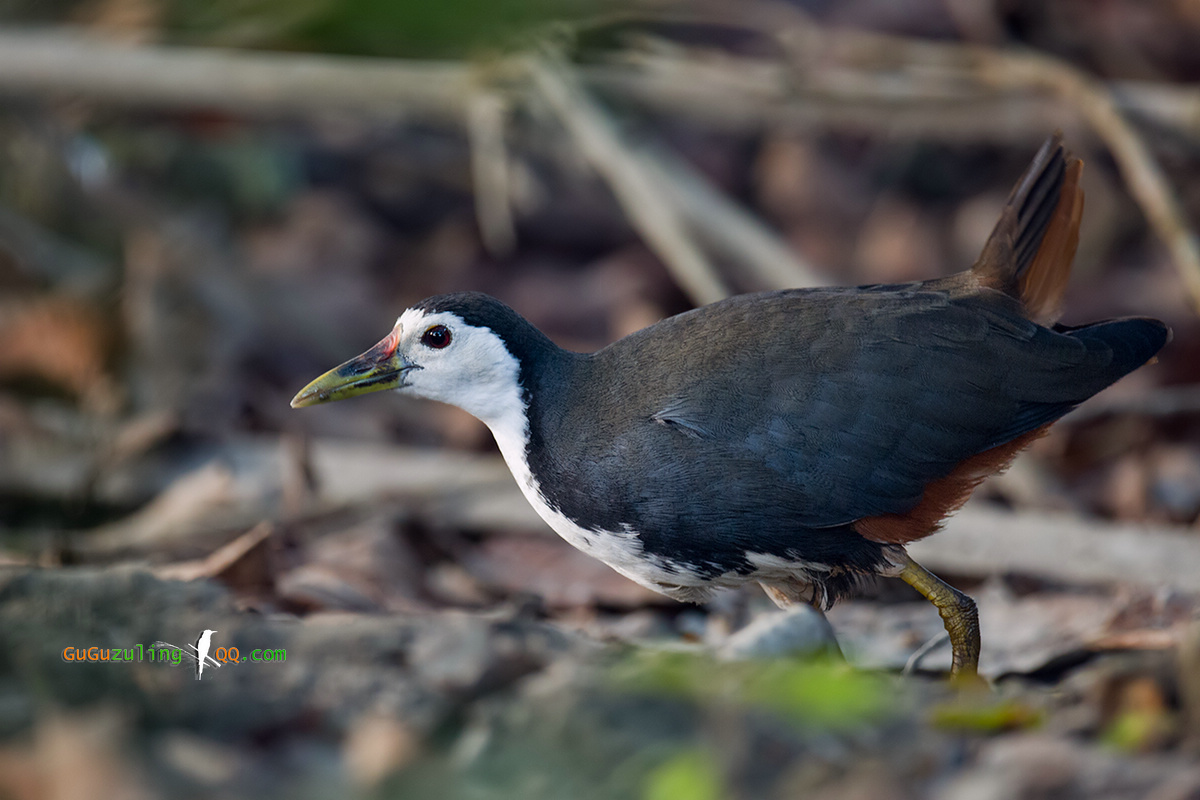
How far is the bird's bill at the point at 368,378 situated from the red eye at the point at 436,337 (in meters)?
0.09

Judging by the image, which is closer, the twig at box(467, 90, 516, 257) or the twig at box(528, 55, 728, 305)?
the twig at box(528, 55, 728, 305)

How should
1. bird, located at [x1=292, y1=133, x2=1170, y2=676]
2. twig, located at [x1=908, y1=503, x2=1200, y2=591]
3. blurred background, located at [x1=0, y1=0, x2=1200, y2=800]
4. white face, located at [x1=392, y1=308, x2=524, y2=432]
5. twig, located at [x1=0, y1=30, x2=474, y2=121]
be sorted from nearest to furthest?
blurred background, located at [x1=0, y1=0, x2=1200, y2=800]
bird, located at [x1=292, y1=133, x2=1170, y2=676]
white face, located at [x1=392, y1=308, x2=524, y2=432]
twig, located at [x1=908, y1=503, x2=1200, y2=591]
twig, located at [x1=0, y1=30, x2=474, y2=121]

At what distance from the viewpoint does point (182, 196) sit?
8.12 m

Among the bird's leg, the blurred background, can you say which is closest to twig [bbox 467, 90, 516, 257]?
the blurred background

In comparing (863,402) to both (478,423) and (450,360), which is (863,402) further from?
(478,423)

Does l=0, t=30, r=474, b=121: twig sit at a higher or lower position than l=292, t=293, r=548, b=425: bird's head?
higher

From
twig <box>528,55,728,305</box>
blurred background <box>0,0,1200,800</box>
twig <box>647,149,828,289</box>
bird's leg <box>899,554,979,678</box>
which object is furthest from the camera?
twig <box>647,149,828,289</box>

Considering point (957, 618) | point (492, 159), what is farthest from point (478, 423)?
point (957, 618)

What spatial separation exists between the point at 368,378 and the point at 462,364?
30cm

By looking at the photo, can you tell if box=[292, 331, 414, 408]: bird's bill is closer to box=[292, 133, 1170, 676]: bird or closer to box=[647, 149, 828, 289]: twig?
box=[292, 133, 1170, 676]: bird

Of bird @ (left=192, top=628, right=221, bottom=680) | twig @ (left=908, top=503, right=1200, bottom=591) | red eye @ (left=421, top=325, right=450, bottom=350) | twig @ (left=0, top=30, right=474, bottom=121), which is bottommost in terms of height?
twig @ (left=908, top=503, right=1200, bottom=591)

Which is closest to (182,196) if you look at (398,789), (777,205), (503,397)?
(777,205)

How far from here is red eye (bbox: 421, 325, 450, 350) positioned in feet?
11.9

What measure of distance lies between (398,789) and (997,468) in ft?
6.88
